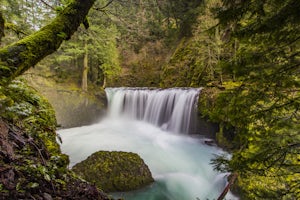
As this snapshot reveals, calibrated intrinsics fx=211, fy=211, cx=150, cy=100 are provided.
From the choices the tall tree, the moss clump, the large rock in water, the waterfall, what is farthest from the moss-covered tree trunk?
the waterfall

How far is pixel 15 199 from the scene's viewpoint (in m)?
1.29

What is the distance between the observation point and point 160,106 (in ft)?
42.9

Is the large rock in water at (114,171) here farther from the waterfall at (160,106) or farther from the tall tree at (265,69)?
the waterfall at (160,106)

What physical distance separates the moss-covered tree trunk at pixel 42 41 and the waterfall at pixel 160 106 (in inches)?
351

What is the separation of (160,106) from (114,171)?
7.74 m

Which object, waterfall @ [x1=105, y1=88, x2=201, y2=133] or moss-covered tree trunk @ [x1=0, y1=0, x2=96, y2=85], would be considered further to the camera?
waterfall @ [x1=105, y1=88, x2=201, y2=133]

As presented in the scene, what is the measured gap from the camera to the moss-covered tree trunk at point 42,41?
242cm

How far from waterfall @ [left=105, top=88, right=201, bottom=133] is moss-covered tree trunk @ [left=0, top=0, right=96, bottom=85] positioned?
891cm

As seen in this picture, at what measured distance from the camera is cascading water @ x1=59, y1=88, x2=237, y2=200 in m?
6.27

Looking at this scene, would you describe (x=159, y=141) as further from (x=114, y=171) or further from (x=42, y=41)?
(x=42, y=41)

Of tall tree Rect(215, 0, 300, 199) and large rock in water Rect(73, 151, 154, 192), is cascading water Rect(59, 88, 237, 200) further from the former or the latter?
tall tree Rect(215, 0, 300, 199)

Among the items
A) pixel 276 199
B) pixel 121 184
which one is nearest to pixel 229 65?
pixel 276 199

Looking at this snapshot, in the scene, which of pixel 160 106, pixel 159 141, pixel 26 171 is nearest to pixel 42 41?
pixel 26 171

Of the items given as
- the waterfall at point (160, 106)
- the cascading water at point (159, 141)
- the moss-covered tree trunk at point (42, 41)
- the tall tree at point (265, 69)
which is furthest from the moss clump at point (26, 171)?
the waterfall at point (160, 106)
